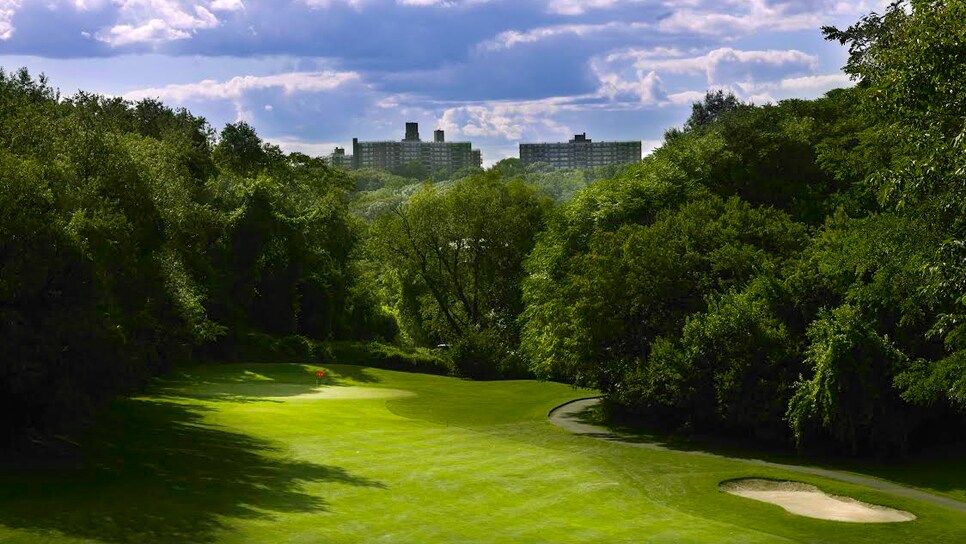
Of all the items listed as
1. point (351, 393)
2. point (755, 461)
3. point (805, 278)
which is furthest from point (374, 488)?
point (351, 393)

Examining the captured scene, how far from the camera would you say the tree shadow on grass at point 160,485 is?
2048 centimetres

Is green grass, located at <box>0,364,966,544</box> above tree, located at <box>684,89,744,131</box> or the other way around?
the other way around

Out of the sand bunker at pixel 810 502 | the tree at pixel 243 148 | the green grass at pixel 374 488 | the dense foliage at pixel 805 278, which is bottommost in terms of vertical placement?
the sand bunker at pixel 810 502

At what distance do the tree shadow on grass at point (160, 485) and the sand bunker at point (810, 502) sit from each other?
1155 centimetres

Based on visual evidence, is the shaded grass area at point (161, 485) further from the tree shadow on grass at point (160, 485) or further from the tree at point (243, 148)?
the tree at point (243, 148)

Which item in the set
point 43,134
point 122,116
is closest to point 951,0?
point 43,134

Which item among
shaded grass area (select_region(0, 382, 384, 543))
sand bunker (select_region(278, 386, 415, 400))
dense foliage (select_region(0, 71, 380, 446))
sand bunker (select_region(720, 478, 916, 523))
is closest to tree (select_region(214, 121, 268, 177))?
dense foliage (select_region(0, 71, 380, 446))

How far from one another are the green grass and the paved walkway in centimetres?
119

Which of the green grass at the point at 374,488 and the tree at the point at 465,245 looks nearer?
the green grass at the point at 374,488

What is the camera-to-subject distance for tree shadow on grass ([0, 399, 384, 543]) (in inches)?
806

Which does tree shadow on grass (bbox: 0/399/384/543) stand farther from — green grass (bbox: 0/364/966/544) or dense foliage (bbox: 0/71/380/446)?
dense foliage (bbox: 0/71/380/446)

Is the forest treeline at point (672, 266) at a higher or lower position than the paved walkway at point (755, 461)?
higher

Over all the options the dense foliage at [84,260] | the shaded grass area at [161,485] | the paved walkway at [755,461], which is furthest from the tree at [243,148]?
the shaded grass area at [161,485]

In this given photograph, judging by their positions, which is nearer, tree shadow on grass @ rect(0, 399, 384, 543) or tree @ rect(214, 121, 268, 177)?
tree shadow on grass @ rect(0, 399, 384, 543)
